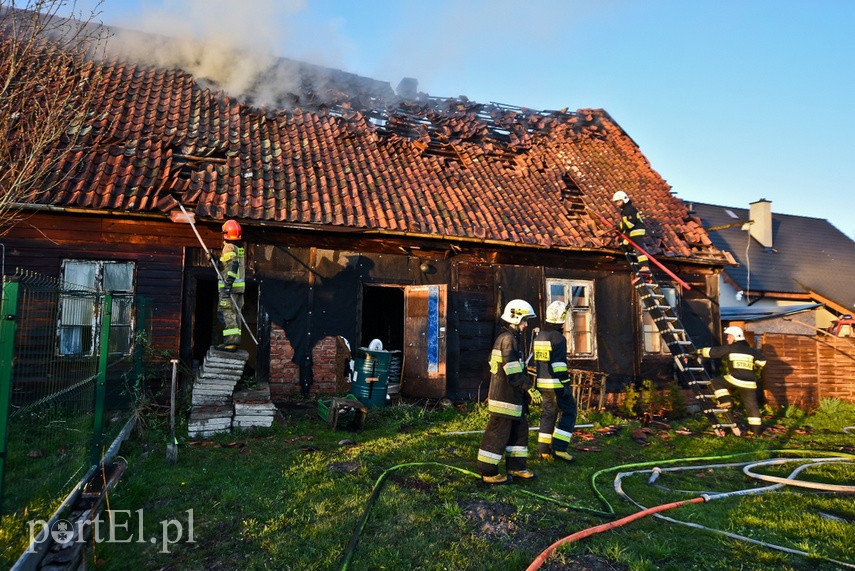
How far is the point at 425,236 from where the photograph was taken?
9.55m

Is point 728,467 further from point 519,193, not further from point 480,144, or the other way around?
point 480,144

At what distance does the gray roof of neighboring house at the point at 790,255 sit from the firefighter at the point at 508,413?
555 inches

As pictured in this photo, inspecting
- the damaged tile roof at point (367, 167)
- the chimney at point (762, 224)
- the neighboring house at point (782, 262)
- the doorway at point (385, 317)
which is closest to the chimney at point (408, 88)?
the damaged tile roof at point (367, 167)

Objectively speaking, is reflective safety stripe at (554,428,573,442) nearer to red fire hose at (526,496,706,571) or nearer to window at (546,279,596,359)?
red fire hose at (526,496,706,571)

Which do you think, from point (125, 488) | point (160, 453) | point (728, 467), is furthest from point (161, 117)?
point (728, 467)

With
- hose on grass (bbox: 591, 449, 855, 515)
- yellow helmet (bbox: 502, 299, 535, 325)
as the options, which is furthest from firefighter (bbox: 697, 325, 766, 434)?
yellow helmet (bbox: 502, 299, 535, 325)

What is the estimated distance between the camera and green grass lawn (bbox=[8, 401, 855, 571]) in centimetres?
378

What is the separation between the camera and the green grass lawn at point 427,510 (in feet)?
12.4

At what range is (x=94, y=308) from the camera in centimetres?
818

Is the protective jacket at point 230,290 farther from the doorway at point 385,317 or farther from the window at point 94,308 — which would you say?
the doorway at point 385,317

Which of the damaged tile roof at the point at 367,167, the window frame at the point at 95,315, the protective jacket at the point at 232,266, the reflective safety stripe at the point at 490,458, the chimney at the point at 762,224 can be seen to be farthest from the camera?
the chimney at the point at 762,224

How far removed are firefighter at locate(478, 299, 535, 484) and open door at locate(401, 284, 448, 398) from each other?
373cm

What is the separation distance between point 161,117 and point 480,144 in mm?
7140

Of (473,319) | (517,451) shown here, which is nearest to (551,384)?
(517,451)
